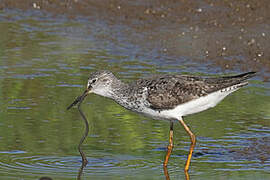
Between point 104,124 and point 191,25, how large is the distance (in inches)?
224

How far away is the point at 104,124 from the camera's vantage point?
9.27m

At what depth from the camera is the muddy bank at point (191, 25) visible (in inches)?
501

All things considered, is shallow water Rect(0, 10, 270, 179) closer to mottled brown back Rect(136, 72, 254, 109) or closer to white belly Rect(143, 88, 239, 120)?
white belly Rect(143, 88, 239, 120)

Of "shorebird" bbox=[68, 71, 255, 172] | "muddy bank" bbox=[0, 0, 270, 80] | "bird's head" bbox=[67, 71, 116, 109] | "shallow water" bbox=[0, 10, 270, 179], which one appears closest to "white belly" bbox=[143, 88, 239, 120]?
"shorebird" bbox=[68, 71, 255, 172]

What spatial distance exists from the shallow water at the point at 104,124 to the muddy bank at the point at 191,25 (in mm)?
487

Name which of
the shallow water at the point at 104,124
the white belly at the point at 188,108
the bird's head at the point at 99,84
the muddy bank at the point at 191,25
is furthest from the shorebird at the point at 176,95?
the muddy bank at the point at 191,25

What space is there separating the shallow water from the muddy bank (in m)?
0.49

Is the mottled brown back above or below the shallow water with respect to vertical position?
above

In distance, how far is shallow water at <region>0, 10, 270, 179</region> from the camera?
7809 mm

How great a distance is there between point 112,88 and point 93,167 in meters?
1.16

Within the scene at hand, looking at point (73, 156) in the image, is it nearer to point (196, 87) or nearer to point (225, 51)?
point (196, 87)

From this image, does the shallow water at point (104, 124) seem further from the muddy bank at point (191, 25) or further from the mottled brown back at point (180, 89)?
the mottled brown back at point (180, 89)

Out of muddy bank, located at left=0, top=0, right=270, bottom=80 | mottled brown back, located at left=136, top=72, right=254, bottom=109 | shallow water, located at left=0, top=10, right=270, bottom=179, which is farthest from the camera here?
muddy bank, located at left=0, top=0, right=270, bottom=80

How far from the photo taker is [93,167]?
7805mm
